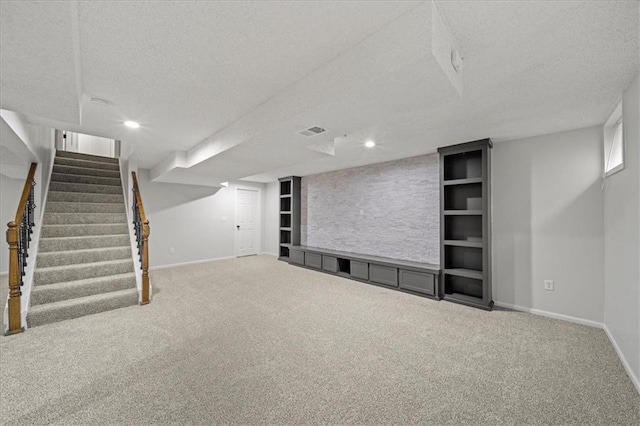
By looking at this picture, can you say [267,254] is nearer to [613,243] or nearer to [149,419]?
[149,419]

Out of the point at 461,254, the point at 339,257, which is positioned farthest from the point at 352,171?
the point at 461,254

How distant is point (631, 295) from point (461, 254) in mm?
1876

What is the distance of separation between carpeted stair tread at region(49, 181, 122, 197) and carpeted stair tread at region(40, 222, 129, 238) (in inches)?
37.3

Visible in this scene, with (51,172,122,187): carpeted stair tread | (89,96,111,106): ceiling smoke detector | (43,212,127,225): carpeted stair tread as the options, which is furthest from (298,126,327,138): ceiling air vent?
(51,172,122,187): carpeted stair tread

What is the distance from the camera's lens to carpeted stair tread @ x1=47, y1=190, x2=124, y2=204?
429 cm

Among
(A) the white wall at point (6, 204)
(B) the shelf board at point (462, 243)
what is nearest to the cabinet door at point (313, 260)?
(B) the shelf board at point (462, 243)

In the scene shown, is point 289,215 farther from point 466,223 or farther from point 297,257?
point 466,223

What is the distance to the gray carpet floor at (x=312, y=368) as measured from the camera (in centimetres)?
167

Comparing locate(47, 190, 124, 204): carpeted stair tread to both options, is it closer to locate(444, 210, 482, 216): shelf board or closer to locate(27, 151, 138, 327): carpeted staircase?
locate(27, 151, 138, 327): carpeted staircase

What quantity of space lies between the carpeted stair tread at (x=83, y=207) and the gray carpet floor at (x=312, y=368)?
7.09ft

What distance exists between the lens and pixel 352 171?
563 centimetres

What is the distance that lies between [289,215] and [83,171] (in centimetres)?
450

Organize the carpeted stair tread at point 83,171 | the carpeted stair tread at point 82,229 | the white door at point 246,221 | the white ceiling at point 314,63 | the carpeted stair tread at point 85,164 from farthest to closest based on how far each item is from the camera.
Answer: the white door at point 246,221 < the carpeted stair tread at point 85,164 < the carpeted stair tread at point 83,171 < the carpeted stair tread at point 82,229 < the white ceiling at point 314,63

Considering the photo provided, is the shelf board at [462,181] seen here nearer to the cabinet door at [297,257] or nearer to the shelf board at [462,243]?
the shelf board at [462,243]
